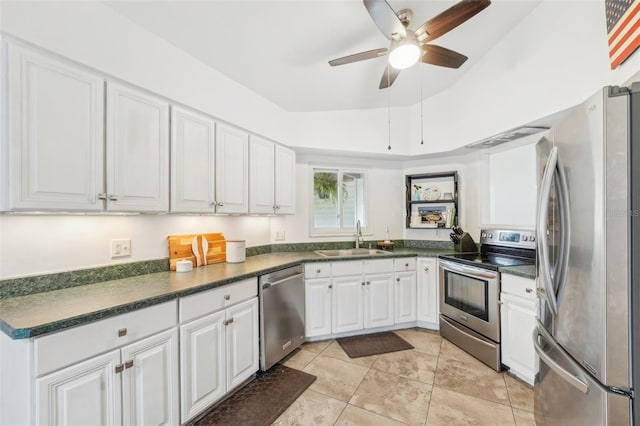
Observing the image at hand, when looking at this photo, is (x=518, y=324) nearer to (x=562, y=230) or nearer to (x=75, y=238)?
(x=562, y=230)

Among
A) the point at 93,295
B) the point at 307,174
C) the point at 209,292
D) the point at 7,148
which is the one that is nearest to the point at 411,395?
the point at 209,292

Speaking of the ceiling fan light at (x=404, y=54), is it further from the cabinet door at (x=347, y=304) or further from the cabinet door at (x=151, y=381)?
the cabinet door at (x=151, y=381)

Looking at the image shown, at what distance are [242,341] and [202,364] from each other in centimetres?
35

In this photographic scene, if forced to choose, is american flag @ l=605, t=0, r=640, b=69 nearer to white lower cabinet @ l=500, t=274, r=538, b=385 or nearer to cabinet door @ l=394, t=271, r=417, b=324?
white lower cabinet @ l=500, t=274, r=538, b=385

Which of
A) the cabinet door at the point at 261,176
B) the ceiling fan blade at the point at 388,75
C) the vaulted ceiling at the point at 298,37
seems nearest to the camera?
the vaulted ceiling at the point at 298,37

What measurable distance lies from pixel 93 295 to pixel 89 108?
1.06m

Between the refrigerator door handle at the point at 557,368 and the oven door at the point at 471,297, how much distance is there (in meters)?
0.88

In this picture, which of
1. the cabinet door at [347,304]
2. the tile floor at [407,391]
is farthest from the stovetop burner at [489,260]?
A: the cabinet door at [347,304]

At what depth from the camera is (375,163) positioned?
3760 mm

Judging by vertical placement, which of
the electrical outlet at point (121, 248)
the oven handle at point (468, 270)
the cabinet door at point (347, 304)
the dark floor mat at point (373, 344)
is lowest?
the dark floor mat at point (373, 344)

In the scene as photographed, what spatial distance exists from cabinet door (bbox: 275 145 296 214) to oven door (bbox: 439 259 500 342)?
184 centimetres

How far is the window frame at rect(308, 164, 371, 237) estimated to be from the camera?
3.49 metres

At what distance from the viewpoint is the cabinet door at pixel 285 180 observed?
295cm

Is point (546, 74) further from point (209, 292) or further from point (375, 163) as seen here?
point (209, 292)
